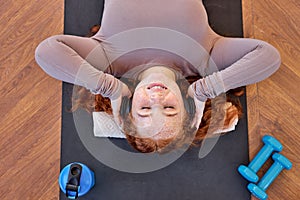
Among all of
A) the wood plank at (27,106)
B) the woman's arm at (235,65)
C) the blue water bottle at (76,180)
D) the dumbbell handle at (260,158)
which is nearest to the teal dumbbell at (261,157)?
the dumbbell handle at (260,158)

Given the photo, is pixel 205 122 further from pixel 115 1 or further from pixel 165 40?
pixel 115 1

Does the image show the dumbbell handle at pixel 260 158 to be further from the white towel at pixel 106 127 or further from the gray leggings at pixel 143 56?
the gray leggings at pixel 143 56

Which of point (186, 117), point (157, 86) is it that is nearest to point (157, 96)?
point (157, 86)

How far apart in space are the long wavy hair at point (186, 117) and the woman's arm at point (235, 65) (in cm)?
9

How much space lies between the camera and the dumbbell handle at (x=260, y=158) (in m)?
1.13

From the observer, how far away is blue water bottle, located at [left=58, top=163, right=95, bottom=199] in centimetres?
107

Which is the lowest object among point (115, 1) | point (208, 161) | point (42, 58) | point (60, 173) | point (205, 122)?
point (60, 173)

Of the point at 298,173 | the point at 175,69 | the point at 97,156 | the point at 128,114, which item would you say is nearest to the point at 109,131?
the point at 97,156

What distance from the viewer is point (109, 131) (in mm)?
1158

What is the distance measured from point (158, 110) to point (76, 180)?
39 centimetres

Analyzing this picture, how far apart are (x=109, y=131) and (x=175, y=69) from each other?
310 millimetres

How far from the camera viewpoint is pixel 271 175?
1125 millimetres

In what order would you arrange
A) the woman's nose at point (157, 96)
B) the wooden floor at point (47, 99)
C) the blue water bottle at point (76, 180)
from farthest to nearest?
the wooden floor at point (47, 99) → the blue water bottle at point (76, 180) → the woman's nose at point (157, 96)

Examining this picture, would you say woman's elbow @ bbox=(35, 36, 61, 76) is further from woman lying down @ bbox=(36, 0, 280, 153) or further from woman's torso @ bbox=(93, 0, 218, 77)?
woman's torso @ bbox=(93, 0, 218, 77)
